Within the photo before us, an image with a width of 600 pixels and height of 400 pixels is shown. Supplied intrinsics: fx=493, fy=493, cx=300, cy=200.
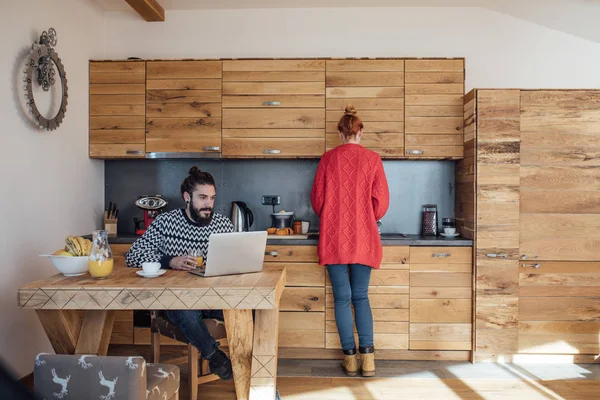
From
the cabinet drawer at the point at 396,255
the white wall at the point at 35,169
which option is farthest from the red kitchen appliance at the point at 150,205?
the cabinet drawer at the point at 396,255

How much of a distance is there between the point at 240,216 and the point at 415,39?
2.06 meters

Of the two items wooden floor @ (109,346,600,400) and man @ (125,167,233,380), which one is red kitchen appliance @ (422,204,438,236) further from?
man @ (125,167,233,380)

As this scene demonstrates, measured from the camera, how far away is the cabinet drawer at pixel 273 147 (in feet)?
12.7

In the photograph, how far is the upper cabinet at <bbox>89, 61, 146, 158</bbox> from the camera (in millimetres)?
3920

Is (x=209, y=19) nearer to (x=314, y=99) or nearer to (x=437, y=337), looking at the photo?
(x=314, y=99)

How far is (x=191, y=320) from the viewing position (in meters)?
2.51

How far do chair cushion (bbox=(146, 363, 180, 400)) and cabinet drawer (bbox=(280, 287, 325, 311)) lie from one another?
1665mm

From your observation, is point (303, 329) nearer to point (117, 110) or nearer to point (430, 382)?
point (430, 382)

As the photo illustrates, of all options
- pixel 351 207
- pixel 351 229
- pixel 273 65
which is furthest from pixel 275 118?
pixel 351 229

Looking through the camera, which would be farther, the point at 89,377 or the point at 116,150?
the point at 116,150

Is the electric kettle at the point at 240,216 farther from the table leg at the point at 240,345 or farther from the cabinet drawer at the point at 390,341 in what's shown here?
the table leg at the point at 240,345

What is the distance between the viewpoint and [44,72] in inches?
125

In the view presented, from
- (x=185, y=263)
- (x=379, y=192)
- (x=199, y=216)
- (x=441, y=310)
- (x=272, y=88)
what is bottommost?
(x=441, y=310)

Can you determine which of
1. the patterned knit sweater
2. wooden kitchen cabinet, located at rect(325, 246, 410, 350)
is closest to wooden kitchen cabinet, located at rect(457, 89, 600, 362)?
wooden kitchen cabinet, located at rect(325, 246, 410, 350)
